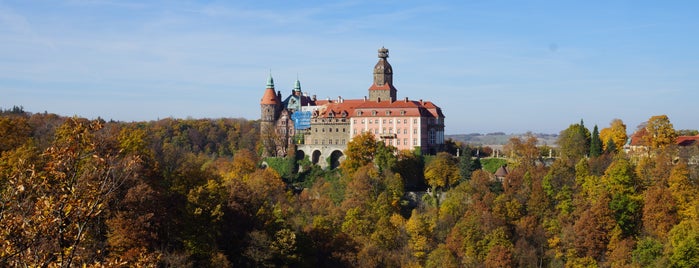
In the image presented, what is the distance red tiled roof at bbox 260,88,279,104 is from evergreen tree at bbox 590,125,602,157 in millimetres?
29264

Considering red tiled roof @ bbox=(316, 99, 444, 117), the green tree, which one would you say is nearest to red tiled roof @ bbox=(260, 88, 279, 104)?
red tiled roof @ bbox=(316, 99, 444, 117)

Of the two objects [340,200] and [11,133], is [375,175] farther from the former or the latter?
[11,133]

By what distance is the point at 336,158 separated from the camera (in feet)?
221

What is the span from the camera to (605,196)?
157 feet

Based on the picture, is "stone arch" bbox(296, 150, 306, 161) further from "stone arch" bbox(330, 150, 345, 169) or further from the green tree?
the green tree

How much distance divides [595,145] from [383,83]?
20832 millimetres

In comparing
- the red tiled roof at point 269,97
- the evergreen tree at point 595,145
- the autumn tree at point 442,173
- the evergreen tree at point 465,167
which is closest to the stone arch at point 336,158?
the red tiled roof at point 269,97

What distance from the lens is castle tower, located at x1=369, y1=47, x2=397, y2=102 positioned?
68.6 metres

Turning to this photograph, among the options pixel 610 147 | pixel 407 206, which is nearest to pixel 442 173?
pixel 407 206

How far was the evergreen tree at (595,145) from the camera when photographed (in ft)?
180

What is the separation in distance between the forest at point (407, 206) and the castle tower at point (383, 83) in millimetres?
7349

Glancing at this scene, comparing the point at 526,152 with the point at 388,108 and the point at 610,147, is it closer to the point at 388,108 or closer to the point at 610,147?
the point at 610,147

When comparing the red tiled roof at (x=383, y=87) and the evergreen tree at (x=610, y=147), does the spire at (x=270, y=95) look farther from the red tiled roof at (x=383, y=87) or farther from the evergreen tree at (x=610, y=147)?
the evergreen tree at (x=610, y=147)

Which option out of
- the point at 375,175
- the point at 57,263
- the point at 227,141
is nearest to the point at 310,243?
the point at 375,175
